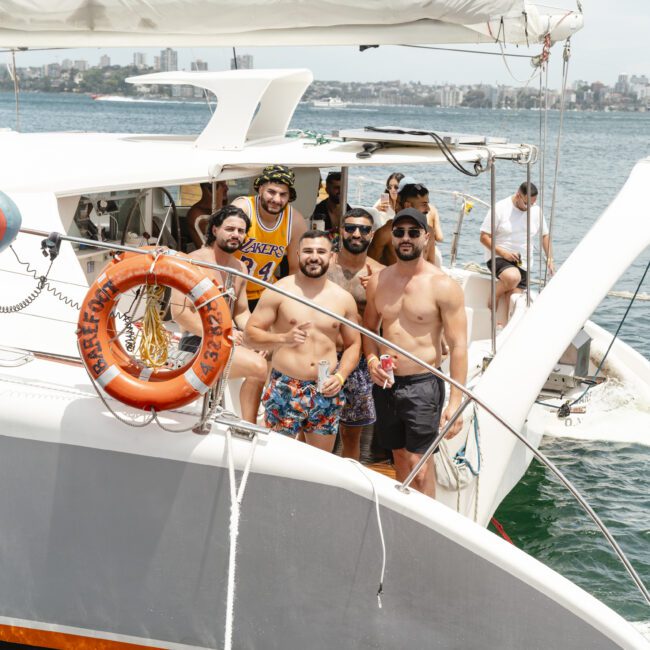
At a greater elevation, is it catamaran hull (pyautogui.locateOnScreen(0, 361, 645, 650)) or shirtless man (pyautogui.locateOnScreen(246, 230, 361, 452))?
shirtless man (pyautogui.locateOnScreen(246, 230, 361, 452))

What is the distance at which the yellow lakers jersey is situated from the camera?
5559mm

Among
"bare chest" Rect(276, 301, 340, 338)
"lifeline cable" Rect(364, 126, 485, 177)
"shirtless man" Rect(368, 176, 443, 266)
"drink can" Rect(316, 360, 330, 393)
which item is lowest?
"drink can" Rect(316, 360, 330, 393)

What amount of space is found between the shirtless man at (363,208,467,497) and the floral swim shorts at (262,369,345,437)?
30cm

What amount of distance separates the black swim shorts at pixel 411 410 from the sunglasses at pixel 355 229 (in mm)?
817

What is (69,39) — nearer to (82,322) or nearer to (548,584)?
(82,322)

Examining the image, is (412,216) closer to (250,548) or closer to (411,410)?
(411,410)

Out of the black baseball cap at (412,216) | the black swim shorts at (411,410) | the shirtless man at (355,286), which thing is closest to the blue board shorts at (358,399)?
the shirtless man at (355,286)

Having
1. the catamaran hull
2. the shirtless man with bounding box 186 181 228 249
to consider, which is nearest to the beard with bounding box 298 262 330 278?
the catamaran hull

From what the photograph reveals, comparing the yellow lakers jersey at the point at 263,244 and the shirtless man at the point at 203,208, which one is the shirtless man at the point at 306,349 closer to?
the yellow lakers jersey at the point at 263,244

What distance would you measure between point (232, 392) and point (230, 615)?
183 cm

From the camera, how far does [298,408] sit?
482 centimetres

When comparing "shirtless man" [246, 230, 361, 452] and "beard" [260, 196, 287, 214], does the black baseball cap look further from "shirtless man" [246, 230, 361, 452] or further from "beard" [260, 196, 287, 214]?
"beard" [260, 196, 287, 214]

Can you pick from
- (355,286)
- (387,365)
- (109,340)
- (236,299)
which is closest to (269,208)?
(355,286)

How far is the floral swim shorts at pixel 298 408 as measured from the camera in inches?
190
